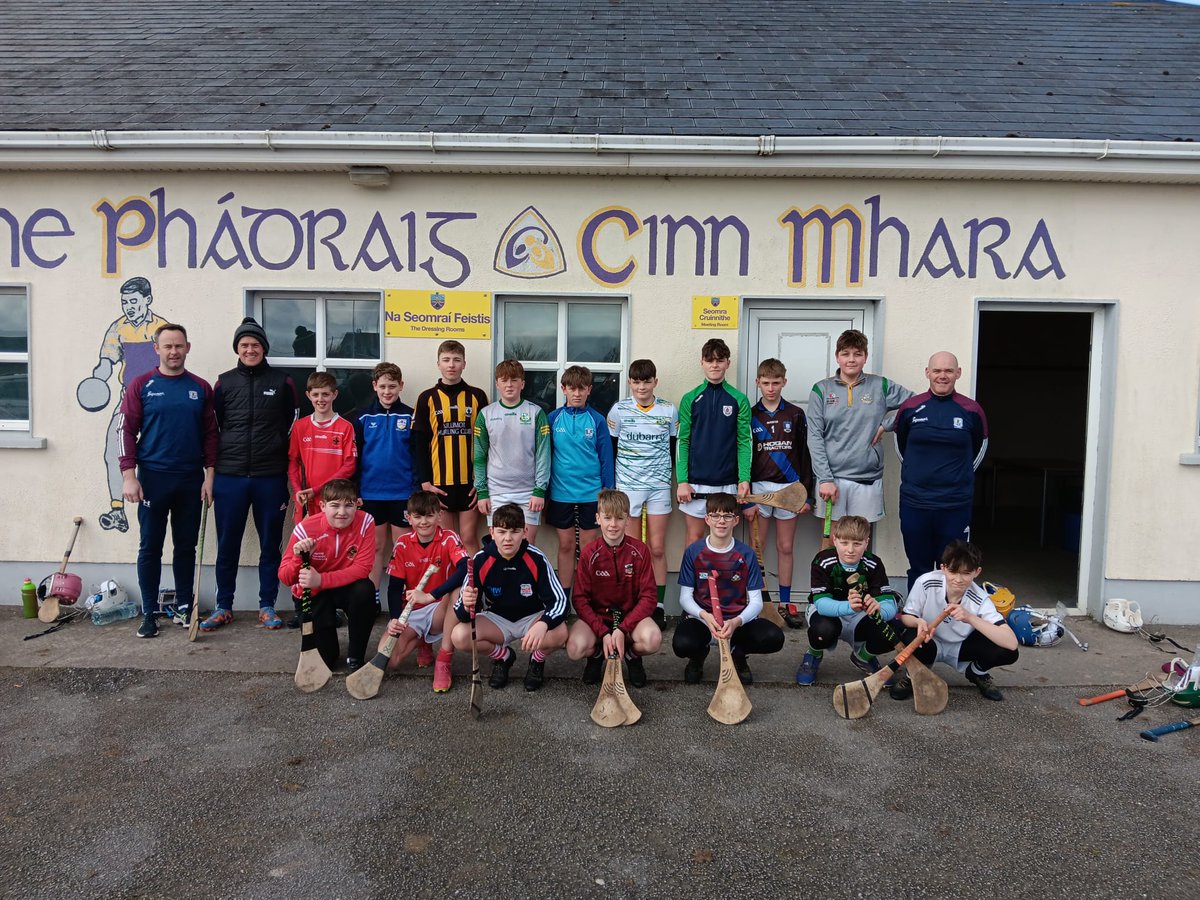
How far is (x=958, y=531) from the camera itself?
4.91 m

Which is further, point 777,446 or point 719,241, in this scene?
point 719,241

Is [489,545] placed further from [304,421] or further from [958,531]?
[958,531]

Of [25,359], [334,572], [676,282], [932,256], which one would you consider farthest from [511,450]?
[25,359]

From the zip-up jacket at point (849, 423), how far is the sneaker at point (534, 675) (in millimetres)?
2318

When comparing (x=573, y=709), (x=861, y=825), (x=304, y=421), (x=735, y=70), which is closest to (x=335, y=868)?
(x=573, y=709)

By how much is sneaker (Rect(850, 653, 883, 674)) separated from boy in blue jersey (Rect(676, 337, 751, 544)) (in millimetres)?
1297

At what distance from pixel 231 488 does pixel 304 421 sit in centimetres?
67

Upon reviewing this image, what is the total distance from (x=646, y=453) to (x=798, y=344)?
4.91 ft

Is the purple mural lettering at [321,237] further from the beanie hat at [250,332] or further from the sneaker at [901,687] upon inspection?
the sneaker at [901,687]

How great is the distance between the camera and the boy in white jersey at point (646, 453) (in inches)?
202

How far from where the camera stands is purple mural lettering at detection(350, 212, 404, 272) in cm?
547

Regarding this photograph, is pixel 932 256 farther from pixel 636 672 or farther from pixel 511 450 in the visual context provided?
pixel 636 672

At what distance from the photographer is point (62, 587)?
5.35m

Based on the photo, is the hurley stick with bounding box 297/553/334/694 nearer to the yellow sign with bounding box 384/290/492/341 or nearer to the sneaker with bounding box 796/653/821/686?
the yellow sign with bounding box 384/290/492/341
